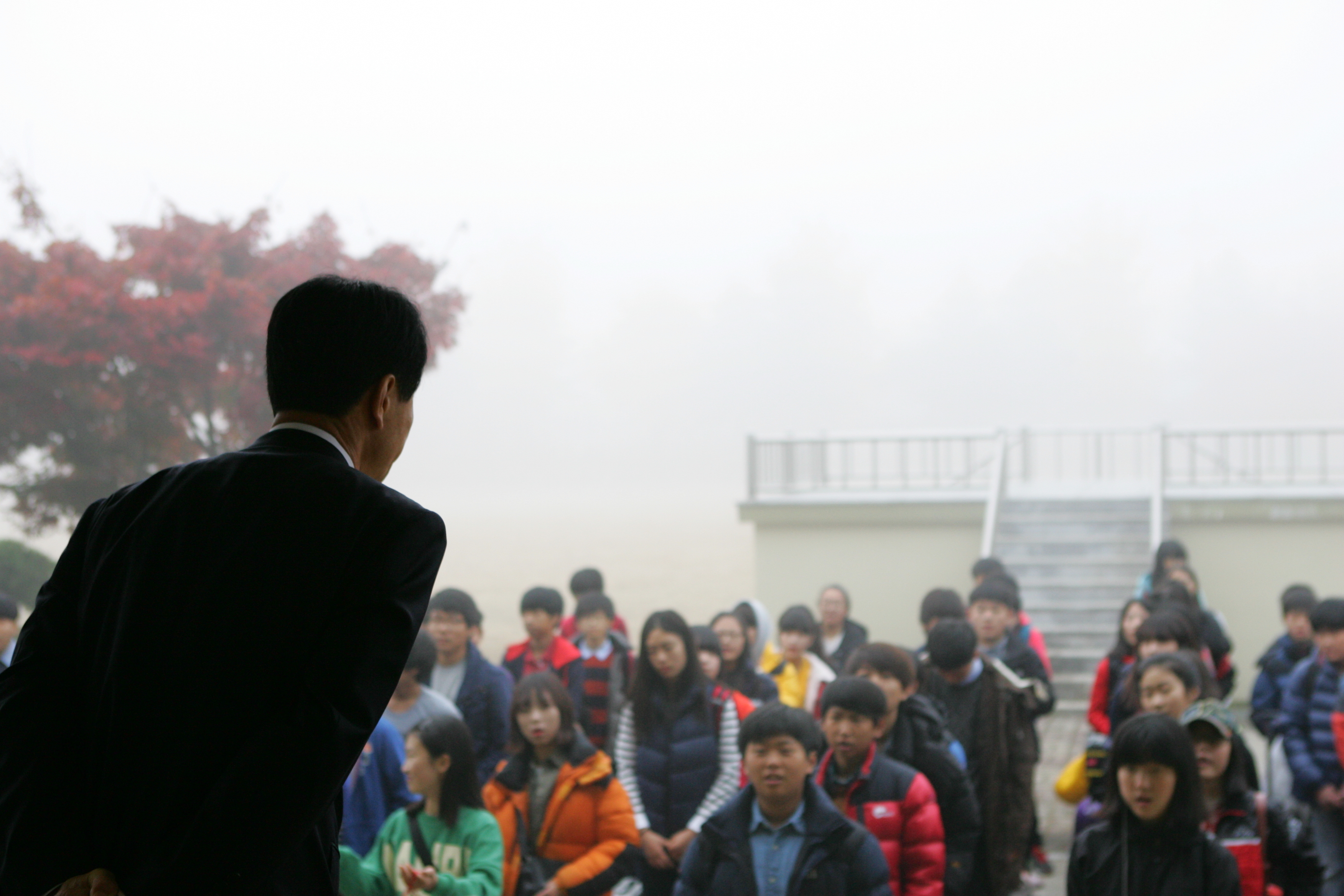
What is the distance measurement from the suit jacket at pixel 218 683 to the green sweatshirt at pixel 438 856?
235cm

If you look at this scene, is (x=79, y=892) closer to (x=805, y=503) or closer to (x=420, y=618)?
(x=420, y=618)

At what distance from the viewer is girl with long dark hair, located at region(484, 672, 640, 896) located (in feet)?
13.5

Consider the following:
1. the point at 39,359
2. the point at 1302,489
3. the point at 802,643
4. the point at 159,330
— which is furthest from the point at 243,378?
the point at 1302,489

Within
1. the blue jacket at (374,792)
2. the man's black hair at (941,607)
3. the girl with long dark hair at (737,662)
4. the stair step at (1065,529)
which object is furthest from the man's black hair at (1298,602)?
the stair step at (1065,529)

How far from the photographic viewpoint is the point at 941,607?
6371 millimetres

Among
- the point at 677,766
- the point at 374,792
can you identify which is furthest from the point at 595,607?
the point at 374,792

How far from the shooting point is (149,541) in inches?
55.2

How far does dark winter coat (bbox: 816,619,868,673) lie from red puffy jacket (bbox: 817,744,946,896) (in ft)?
9.67

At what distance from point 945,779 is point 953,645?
873 mm

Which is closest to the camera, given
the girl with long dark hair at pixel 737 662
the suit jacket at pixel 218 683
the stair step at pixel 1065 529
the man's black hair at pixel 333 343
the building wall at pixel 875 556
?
the suit jacket at pixel 218 683

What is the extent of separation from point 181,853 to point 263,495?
1.38ft

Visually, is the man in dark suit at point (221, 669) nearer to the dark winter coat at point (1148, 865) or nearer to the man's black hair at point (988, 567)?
the dark winter coat at point (1148, 865)

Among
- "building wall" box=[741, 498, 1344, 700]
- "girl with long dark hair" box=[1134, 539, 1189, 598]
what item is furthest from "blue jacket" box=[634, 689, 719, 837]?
"building wall" box=[741, 498, 1344, 700]

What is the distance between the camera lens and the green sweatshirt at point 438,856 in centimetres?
366
